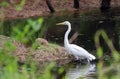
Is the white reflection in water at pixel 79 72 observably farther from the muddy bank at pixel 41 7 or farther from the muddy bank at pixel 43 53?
the muddy bank at pixel 41 7

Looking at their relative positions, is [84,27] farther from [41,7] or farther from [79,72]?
[79,72]

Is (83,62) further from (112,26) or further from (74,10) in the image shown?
(74,10)

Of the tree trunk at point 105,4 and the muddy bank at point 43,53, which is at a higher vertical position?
the tree trunk at point 105,4

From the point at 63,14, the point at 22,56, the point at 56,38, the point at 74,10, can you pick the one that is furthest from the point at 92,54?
the point at 74,10

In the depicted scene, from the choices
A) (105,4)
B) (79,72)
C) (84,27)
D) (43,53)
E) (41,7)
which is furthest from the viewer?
(105,4)

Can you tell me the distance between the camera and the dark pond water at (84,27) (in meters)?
18.8

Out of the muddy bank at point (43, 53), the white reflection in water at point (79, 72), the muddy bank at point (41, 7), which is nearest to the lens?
the white reflection in water at point (79, 72)

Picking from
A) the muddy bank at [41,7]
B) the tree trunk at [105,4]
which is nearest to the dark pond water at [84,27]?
the tree trunk at [105,4]

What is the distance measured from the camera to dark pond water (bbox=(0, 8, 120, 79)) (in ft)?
61.7

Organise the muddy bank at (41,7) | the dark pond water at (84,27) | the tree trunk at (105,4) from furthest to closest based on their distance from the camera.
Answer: the tree trunk at (105,4) < the muddy bank at (41,7) < the dark pond water at (84,27)

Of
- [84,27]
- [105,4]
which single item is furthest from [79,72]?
A: [105,4]

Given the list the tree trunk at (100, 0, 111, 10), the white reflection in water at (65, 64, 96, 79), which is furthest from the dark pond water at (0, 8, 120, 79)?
the tree trunk at (100, 0, 111, 10)

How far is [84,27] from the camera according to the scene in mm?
23672

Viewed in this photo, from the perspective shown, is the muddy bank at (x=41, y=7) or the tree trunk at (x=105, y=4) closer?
the muddy bank at (x=41, y=7)
